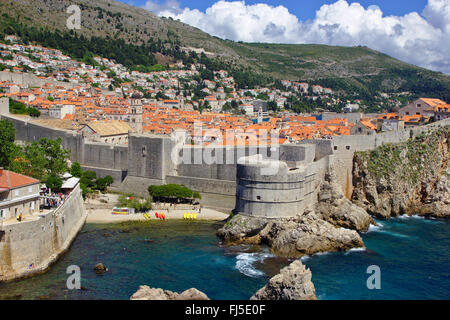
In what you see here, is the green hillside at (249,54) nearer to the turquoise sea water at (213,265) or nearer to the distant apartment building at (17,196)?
the distant apartment building at (17,196)

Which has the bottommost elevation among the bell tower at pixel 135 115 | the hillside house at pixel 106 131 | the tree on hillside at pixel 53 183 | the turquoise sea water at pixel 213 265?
the turquoise sea water at pixel 213 265

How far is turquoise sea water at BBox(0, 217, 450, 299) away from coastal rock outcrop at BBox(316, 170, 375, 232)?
902 millimetres

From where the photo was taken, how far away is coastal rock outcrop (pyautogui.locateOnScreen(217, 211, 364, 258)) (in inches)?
926

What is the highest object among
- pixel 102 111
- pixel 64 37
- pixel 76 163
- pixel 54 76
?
pixel 64 37

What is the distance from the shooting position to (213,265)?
2180 cm

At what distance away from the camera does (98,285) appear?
1909 centimetres

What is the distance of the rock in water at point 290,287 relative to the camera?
14844mm

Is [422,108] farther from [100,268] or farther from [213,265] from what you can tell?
[100,268]

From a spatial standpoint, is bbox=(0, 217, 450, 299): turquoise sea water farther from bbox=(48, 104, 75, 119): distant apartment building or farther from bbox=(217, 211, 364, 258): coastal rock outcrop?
bbox=(48, 104, 75, 119): distant apartment building

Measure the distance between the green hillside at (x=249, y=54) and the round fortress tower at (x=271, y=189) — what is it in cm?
7860

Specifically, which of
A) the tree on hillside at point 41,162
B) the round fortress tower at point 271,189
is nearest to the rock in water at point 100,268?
the round fortress tower at point 271,189
